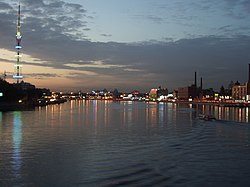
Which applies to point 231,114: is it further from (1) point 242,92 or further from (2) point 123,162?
(1) point 242,92

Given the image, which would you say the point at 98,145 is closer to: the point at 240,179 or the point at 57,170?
the point at 57,170

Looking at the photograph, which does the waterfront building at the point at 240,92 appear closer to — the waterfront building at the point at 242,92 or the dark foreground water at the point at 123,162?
the waterfront building at the point at 242,92

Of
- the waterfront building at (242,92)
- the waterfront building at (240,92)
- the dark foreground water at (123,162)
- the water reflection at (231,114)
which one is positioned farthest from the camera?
the waterfront building at (240,92)

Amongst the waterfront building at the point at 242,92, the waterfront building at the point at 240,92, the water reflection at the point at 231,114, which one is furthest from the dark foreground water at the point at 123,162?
the waterfront building at the point at 240,92

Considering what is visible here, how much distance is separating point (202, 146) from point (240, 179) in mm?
8254

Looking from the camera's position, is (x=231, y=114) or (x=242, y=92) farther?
(x=242, y=92)

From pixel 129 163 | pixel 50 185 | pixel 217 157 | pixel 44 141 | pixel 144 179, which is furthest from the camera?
pixel 44 141

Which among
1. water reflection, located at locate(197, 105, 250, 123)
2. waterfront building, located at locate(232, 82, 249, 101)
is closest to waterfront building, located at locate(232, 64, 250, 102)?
waterfront building, located at locate(232, 82, 249, 101)

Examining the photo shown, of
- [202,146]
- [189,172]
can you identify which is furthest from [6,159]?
[202,146]

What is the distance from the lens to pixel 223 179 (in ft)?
42.7

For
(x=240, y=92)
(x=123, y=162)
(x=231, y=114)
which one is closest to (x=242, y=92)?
(x=240, y=92)

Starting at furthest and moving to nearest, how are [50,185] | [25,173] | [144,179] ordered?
1. [25,173]
2. [144,179]
3. [50,185]

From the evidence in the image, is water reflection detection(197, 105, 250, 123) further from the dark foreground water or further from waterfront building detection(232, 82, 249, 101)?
waterfront building detection(232, 82, 249, 101)

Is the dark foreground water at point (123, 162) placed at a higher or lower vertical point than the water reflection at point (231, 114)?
lower
